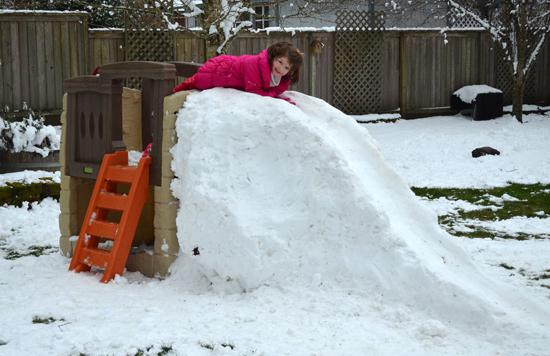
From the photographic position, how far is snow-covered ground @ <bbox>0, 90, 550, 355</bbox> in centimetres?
438

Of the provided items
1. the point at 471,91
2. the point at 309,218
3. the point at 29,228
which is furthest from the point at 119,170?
the point at 471,91

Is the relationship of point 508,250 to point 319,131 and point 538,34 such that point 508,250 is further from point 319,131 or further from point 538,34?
point 538,34

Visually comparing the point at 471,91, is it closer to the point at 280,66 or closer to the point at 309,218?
the point at 280,66

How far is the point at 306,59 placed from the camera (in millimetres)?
16578

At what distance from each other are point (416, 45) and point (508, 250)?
38.5 feet

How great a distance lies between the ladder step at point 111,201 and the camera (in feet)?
19.7

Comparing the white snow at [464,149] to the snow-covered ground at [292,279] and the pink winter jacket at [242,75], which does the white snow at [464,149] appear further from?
the snow-covered ground at [292,279]

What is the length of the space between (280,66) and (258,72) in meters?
0.18

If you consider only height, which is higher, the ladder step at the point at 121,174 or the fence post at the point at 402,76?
the fence post at the point at 402,76

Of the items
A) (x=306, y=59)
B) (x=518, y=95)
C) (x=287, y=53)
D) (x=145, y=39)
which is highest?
(x=145, y=39)

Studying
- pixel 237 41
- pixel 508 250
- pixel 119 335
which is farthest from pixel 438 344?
pixel 237 41

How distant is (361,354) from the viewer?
13.6 ft

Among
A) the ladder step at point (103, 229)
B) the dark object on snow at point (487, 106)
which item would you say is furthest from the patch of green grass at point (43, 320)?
the dark object on snow at point (487, 106)

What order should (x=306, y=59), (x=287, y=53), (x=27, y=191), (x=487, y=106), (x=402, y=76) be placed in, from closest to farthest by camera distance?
(x=287, y=53) < (x=27, y=191) < (x=306, y=59) < (x=487, y=106) < (x=402, y=76)
